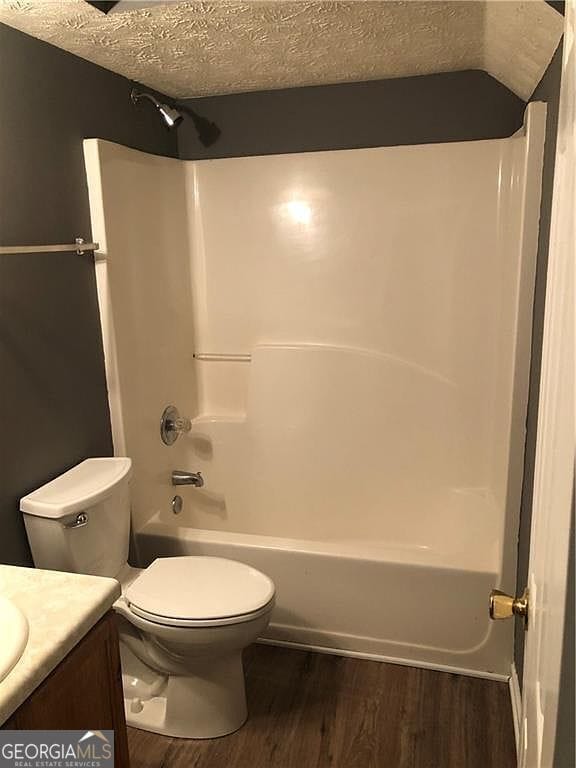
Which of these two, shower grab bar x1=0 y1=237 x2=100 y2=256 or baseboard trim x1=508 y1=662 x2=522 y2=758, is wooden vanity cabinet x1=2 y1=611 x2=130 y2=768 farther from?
baseboard trim x1=508 y1=662 x2=522 y2=758

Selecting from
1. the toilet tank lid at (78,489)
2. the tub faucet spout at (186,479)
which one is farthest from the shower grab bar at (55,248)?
the tub faucet spout at (186,479)

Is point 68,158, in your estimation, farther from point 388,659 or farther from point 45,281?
point 388,659

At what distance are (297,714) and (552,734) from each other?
4.75 feet

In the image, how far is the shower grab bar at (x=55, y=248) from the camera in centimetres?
173

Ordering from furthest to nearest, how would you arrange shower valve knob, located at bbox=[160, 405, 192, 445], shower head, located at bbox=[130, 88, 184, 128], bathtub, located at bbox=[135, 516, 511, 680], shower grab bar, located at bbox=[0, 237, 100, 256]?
shower valve knob, located at bbox=[160, 405, 192, 445] → shower head, located at bbox=[130, 88, 184, 128] → bathtub, located at bbox=[135, 516, 511, 680] → shower grab bar, located at bbox=[0, 237, 100, 256]

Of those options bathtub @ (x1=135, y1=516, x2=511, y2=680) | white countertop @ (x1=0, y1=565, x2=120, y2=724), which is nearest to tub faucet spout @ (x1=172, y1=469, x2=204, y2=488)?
bathtub @ (x1=135, y1=516, x2=511, y2=680)

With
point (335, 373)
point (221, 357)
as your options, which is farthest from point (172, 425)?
point (335, 373)

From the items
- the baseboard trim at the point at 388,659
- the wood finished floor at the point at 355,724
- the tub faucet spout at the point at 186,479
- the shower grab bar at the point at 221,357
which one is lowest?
the wood finished floor at the point at 355,724

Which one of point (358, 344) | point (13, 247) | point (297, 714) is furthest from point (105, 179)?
point (297, 714)

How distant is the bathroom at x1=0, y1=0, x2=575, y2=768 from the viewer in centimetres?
177

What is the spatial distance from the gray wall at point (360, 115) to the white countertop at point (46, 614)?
1.99 m

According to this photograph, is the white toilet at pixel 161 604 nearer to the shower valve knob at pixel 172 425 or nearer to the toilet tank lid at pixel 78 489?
the toilet tank lid at pixel 78 489

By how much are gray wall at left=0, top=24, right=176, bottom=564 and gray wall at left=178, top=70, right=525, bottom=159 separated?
0.59m

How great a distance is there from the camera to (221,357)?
292 centimetres
